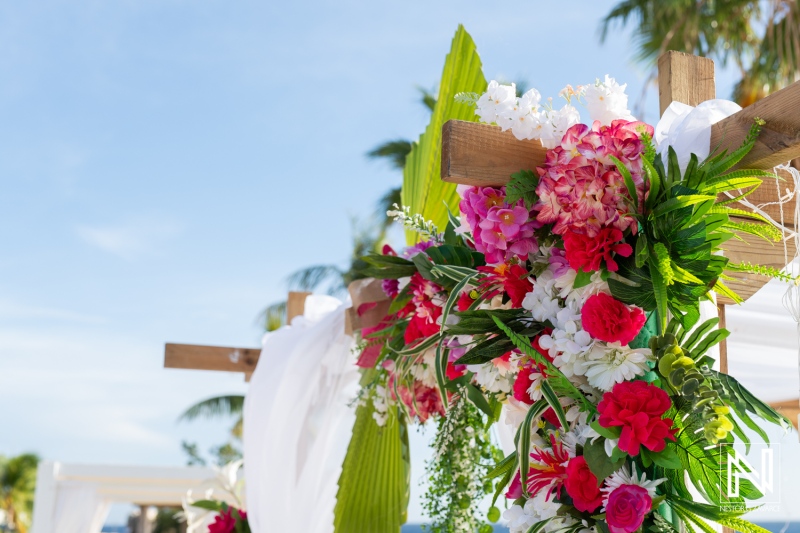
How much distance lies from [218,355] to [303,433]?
4.00 ft

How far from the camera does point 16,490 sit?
1958cm

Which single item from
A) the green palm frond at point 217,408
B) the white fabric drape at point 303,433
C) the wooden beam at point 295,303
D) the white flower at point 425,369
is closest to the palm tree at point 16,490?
the green palm frond at point 217,408

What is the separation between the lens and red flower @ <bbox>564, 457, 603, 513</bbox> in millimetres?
1218

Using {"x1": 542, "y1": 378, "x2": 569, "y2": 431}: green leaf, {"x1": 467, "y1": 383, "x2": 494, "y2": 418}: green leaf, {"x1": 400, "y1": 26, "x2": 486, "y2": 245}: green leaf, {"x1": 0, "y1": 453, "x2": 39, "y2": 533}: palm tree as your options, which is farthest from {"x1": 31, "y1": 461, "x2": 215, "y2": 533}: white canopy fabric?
{"x1": 0, "y1": 453, "x2": 39, "y2": 533}: palm tree

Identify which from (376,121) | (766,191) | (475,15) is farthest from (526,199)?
(376,121)

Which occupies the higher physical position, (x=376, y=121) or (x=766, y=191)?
(x=376, y=121)

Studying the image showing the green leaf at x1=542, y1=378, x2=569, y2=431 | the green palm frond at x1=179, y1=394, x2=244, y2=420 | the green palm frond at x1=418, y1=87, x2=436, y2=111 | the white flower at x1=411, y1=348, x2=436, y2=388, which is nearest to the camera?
the green leaf at x1=542, y1=378, x2=569, y2=431

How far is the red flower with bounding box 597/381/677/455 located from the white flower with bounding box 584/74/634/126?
44 centimetres

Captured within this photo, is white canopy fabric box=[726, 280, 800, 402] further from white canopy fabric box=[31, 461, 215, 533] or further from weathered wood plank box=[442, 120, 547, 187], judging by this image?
white canopy fabric box=[31, 461, 215, 533]

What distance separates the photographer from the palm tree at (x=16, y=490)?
1944 cm

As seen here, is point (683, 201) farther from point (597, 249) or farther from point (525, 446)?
point (525, 446)

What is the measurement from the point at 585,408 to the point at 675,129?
1.57 ft

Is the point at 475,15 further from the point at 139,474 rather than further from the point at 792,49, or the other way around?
the point at 792,49

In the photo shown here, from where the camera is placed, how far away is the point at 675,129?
4.47ft
